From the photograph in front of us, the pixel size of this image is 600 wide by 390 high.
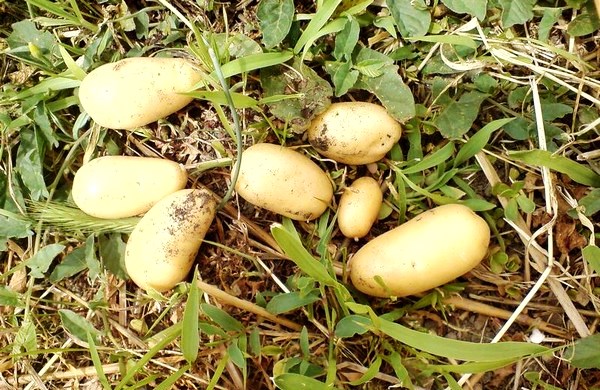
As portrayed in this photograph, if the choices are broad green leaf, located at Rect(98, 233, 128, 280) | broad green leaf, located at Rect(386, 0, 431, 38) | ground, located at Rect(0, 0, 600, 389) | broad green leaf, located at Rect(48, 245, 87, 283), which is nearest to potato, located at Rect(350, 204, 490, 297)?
ground, located at Rect(0, 0, 600, 389)

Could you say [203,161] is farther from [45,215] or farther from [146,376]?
[146,376]

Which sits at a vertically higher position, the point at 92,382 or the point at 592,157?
the point at 592,157

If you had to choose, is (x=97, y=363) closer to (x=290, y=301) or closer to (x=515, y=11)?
(x=290, y=301)

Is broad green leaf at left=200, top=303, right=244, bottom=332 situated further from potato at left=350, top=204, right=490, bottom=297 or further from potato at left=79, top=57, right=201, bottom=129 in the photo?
potato at left=79, top=57, right=201, bottom=129

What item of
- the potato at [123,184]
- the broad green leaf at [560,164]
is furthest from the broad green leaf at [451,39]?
the potato at [123,184]

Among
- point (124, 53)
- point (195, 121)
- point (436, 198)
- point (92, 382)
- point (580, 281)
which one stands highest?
point (124, 53)

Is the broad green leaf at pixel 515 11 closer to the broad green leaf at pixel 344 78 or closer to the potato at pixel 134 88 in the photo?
the broad green leaf at pixel 344 78

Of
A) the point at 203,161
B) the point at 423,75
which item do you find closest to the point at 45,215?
the point at 203,161
